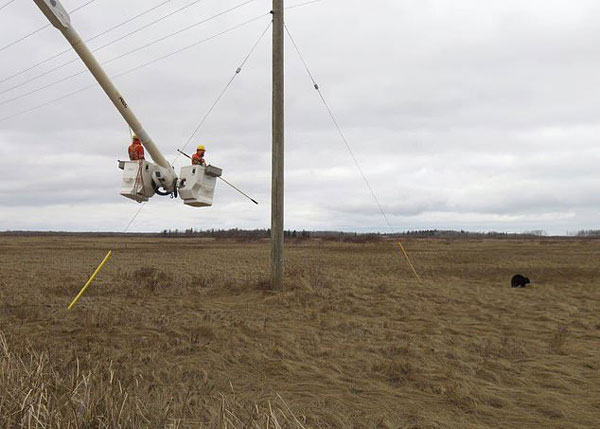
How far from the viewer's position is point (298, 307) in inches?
456

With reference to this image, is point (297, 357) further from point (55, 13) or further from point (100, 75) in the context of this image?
point (55, 13)

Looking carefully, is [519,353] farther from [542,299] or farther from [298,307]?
[542,299]

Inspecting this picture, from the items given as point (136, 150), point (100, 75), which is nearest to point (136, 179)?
point (136, 150)

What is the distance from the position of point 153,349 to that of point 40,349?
1668mm

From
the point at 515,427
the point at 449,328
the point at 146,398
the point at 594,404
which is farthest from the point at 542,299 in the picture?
the point at 146,398

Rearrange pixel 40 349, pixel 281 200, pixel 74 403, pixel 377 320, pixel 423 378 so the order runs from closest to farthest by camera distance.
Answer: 1. pixel 74 403
2. pixel 423 378
3. pixel 40 349
4. pixel 377 320
5. pixel 281 200

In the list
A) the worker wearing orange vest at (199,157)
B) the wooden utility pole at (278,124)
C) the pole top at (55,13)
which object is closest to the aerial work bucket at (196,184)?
the worker wearing orange vest at (199,157)

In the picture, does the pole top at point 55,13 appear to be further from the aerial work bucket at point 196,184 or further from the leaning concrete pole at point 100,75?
the aerial work bucket at point 196,184

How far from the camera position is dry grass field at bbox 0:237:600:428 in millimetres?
4484

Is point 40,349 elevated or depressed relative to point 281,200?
depressed

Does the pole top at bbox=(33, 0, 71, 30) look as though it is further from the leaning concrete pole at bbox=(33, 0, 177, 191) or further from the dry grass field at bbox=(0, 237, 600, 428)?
the dry grass field at bbox=(0, 237, 600, 428)

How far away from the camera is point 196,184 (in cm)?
593

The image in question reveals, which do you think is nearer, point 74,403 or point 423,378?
point 74,403

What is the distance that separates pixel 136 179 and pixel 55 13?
1.87 m
